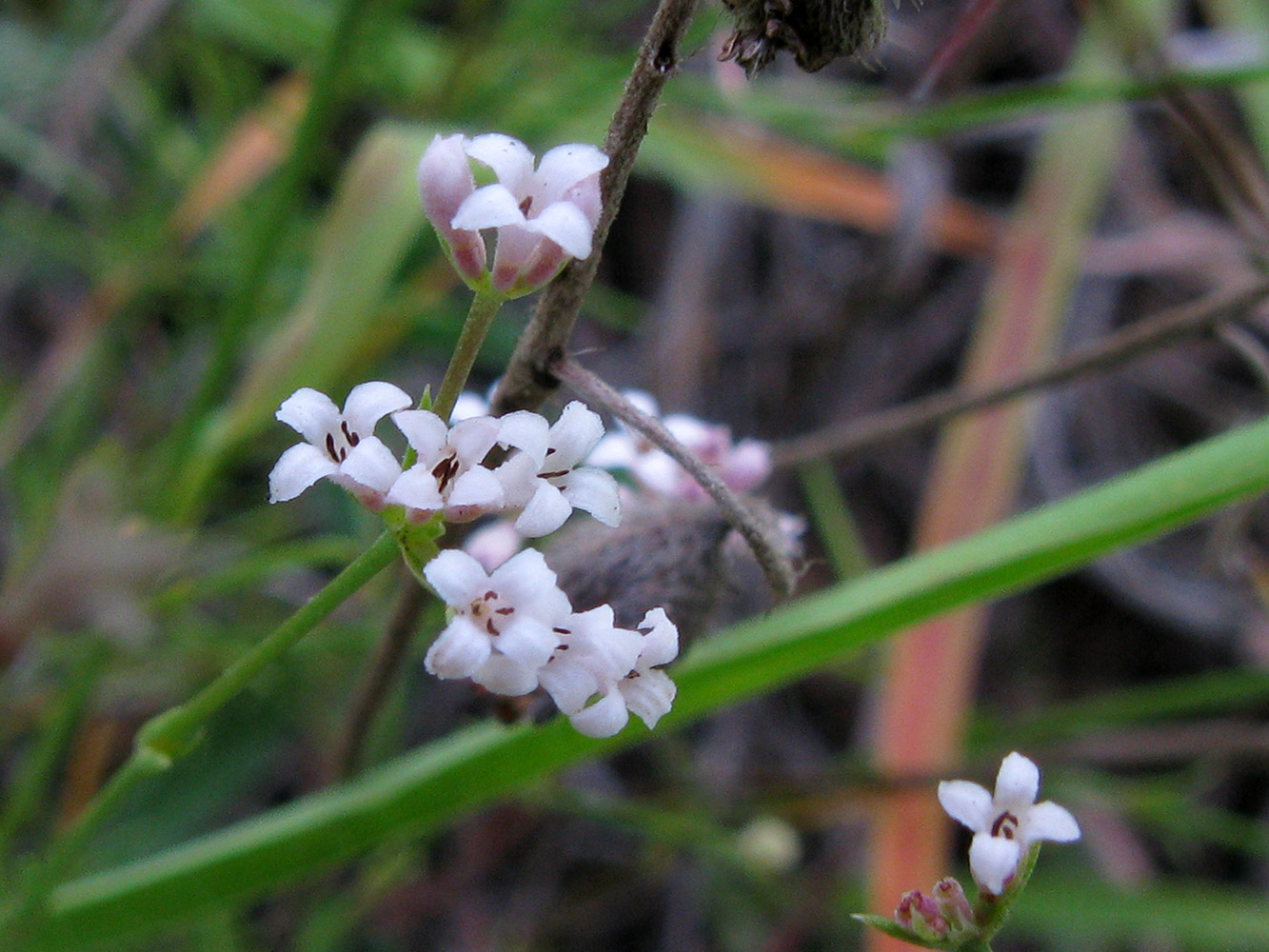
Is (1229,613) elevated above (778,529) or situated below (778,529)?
above

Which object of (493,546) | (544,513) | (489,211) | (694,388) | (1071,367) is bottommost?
(544,513)

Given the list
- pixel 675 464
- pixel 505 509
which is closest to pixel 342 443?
pixel 505 509

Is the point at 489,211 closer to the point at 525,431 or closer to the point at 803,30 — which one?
the point at 525,431

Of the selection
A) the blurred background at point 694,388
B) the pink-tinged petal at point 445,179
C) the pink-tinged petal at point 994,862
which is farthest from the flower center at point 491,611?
the blurred background at point 694,388

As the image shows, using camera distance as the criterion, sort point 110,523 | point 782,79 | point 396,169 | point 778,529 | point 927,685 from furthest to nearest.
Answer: point 782,79, point 927,685, point 396,169, point 110,523, point 778,529

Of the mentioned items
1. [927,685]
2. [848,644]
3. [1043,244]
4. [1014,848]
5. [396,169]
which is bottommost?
[1014,848]

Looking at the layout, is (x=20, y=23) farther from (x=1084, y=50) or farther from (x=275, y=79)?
(x=1084, y=50)

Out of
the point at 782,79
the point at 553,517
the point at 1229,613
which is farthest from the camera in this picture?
the point at 782,79

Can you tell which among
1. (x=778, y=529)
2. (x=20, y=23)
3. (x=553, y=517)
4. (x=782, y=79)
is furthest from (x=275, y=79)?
(x=553, y=517)
